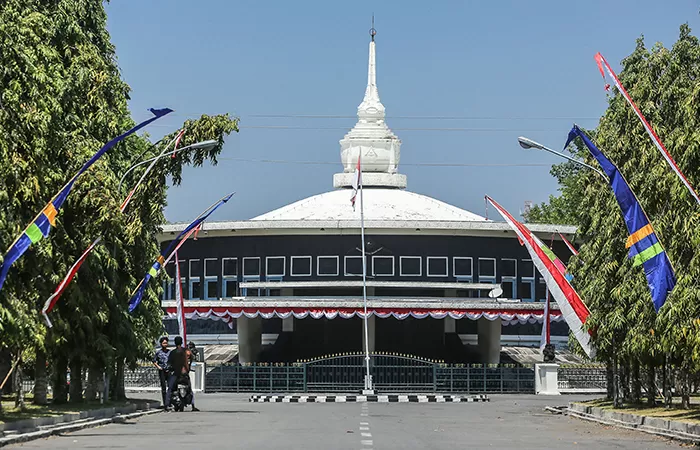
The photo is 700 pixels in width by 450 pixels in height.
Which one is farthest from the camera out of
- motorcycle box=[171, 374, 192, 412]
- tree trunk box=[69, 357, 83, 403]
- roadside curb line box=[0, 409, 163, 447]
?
tree trunk box=[69, 357, 83, 403]

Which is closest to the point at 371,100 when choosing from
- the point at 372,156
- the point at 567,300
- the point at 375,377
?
the point at 372,156

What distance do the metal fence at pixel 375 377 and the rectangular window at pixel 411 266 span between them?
48.4 ft

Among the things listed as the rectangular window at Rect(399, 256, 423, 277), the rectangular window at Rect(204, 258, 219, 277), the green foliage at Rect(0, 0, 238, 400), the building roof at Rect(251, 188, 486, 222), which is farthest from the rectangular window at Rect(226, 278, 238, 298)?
the green foliage at Rect(0, 0, 238, 400)

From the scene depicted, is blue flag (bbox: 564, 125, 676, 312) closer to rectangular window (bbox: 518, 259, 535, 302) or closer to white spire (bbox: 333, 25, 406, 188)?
rectangular window (bbox: 518, 259, 535, 302)

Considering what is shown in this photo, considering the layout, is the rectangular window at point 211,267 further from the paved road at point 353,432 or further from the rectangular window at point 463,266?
the paved road at point 353,432

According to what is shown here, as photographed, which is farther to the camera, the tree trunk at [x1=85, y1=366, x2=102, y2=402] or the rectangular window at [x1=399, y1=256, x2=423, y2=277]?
the rectangular window at [x1=399, y1=256, x2=423, y2=277]

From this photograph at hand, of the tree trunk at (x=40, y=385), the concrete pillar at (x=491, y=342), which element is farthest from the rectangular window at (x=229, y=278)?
the tree trunk at (x=40, y=385)

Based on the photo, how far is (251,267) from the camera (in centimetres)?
6869

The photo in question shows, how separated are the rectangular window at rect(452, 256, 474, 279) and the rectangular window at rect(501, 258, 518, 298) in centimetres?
188

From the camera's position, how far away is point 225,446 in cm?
1888

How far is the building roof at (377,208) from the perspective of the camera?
71438 mm

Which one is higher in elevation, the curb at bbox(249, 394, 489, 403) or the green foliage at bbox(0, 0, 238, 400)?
the green foliage at bbox(0, 0, 238, 400)

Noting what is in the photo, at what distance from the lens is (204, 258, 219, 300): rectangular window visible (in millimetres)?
69938

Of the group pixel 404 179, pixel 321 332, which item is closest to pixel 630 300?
pixel 321 332
